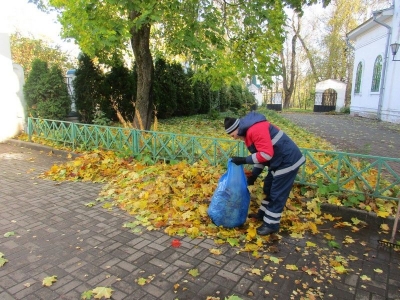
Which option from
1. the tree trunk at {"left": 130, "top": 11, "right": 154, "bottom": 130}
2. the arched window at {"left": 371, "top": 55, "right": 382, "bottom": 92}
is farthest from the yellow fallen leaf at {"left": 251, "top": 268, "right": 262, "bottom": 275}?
the arched window at {"left": 371, "top": 55, "right": 382, "bottom": 92}

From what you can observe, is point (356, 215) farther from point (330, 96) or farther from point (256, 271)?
point (330, 96)

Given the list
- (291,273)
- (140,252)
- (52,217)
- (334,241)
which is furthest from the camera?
(52,217)

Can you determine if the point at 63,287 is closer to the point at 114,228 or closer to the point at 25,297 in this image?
the point at 25,297

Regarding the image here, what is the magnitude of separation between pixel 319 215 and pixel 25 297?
346 cm

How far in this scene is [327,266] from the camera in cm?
279

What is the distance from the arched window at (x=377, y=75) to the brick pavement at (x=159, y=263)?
1604 cm

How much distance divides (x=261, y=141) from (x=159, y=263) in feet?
5.35

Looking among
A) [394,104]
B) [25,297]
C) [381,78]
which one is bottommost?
[25,297]

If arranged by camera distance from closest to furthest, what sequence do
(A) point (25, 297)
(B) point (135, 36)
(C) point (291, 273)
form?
1. (A) point (25, 297)
2. (C) point (291, 273)
3. (B) point (135, 36)

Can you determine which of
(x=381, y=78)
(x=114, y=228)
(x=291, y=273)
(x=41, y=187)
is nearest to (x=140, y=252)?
(x=114, y=228)

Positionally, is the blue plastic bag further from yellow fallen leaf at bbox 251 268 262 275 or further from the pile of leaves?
yellow fallen leaf at bbox 251 268 262 275

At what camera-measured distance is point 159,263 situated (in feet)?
9.30

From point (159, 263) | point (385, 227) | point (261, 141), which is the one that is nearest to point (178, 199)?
point (159, 263)

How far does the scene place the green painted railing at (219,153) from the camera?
3.92m
